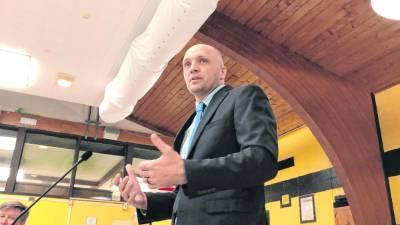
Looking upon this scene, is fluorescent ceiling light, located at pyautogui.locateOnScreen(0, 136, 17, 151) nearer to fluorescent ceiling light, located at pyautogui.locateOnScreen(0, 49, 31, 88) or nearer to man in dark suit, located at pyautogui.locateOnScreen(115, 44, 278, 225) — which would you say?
fluorescent ceiling light, located at pyautogui.locateOnScreen(0, 49, 31, 88)

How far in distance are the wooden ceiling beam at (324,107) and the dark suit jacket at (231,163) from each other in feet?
8.35

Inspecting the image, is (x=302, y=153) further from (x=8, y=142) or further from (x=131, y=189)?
(x=8, y=142)

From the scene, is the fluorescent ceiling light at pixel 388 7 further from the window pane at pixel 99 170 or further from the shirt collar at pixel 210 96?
the window pane at pixel 99 170

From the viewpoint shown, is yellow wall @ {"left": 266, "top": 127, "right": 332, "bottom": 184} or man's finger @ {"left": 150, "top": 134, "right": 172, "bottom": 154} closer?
man's finger @ {"left": 150, "top": 134, "right": 172, "bottom": 154}

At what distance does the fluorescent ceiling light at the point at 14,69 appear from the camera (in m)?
4.14

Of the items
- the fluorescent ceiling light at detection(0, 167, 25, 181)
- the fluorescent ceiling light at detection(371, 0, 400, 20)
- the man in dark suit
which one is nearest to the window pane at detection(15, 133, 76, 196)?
the fluorescent ceiling light at detection(0, 167, 25, 181)

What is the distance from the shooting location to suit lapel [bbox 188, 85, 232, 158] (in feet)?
3.58

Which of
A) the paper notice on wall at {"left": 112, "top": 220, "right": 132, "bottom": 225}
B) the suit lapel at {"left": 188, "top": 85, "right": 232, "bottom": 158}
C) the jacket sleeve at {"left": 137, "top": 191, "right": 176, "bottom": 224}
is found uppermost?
the suit lapel at {"left": 188, "top": 85, "right": 232, "bottom": 158}

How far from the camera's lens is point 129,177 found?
1137 mm

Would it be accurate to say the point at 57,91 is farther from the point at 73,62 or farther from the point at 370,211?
the point at 370,211

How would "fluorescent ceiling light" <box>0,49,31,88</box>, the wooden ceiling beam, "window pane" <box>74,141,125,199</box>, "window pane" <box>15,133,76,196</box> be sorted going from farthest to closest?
1. "window pane" <box>74,141,125,199</box>
2. "window pane" <box>15,133,76,196</box>
3. "fluorescent ceiling light" <box>0,49,31,88</box>
4. the wooden ceiling beam

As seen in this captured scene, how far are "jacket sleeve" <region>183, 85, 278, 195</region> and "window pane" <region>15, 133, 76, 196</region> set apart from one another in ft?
19.1

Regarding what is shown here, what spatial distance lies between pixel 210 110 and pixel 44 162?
6495 mm

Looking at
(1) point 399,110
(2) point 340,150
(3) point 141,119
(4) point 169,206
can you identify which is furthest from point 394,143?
(3) point 141,119
